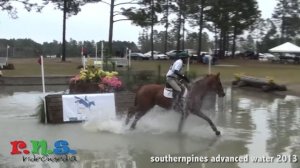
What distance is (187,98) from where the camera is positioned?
41.9 feet

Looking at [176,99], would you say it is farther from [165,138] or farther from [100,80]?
[100,80]

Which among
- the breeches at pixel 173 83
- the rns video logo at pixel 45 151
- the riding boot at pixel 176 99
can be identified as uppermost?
the breeches at pixel 173 83

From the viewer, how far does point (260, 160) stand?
9.77 metres

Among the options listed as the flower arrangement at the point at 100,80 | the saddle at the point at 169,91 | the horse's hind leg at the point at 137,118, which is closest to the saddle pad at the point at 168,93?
the saddle at the point at 169,91

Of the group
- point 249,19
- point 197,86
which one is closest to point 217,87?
point 197,86

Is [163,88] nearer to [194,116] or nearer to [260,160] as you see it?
[194,116]

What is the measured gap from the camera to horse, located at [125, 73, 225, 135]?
12.6 m

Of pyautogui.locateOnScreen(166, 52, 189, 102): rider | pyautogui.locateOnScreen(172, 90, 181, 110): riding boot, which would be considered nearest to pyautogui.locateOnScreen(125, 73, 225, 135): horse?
pyautogui.locateOnScreen(172, 90, 181, 110): riding boot

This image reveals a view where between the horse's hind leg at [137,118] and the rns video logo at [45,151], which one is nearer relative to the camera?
the rns video logo at [45,151]

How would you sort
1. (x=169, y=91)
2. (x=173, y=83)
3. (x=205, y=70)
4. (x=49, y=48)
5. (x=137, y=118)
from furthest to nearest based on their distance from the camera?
1. (x=49, y=48)
2. (x=205, y=70)
3. (x=137, y=118)
4. (x=169, y=91)
5. (x=173, y=83)

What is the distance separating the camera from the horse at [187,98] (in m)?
12.6

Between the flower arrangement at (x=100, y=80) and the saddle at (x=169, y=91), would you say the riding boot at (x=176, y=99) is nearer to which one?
the saddle at (x=169, y=91)

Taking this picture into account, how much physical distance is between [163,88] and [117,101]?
341cm

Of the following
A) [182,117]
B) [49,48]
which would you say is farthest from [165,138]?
[49,48]
